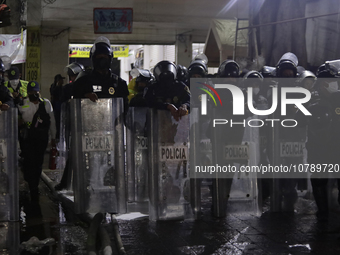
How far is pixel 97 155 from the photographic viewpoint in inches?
240

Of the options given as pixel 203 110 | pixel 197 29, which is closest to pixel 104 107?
pixel 203 110

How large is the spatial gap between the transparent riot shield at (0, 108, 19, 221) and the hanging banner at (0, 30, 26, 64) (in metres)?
10.3

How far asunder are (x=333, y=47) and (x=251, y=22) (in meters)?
3.01

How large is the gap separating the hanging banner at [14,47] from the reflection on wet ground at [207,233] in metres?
9.78

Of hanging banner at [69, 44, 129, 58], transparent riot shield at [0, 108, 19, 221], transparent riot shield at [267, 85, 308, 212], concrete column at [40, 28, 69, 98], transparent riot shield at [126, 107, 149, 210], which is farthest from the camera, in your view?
hanging banner at [69, 44, 129, 58]

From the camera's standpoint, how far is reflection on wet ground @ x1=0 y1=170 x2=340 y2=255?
487 centimetres

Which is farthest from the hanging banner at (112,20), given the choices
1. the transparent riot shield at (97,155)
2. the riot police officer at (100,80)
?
the transparent riot shield at (97,155)

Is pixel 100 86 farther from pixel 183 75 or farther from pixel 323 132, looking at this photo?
pixel 323 132

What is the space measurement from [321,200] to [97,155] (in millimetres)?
3030

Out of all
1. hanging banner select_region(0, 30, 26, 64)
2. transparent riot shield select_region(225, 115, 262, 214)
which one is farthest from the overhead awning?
transparent riot shield select_region(225, 115, 262, 214)

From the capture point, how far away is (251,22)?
1542 centimetres

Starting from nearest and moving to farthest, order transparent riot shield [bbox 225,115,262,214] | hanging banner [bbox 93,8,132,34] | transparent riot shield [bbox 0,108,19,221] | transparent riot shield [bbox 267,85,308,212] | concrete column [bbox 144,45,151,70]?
1. transparent riot shield [bbox 0,108,19,221]
2. transparent riot shield [bbox 225,115,262,214]
3. transparent riot shield [bbox 267,85,308,212]
4. hanging banner [bbox 93,8,132,34]
5. concrete column [bbox 144,45,151,70]

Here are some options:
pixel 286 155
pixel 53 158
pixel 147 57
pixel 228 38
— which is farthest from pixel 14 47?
pixel 147 57

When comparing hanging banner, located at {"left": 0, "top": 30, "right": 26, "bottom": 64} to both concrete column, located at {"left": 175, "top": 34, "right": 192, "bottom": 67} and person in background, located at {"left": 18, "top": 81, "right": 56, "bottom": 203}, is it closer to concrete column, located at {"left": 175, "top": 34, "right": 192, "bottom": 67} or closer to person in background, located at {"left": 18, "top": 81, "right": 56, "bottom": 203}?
person in background, located at {"left": 18, "top": 81, "right": 56, "bottom": 203}
